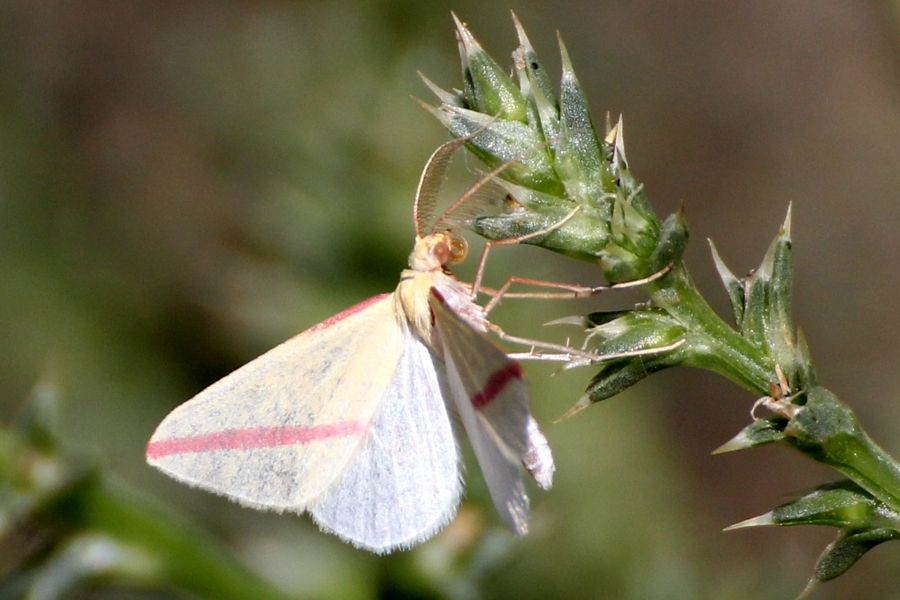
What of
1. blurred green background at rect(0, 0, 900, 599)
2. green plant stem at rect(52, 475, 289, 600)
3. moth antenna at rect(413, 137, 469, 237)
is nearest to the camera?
moth antenna at rect(413, 137, 469, 237)

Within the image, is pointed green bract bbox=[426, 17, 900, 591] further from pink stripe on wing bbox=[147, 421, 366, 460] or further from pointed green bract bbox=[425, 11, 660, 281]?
pink stripe on wing bbox=[147, 421, 366, 460]

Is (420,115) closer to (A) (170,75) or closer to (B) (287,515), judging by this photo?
(B) (287,515)

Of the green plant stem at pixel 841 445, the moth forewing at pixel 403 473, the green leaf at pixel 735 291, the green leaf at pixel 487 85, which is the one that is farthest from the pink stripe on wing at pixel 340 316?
the green plant stem at pixel 841 445

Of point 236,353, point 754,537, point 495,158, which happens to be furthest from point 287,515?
point 754,537

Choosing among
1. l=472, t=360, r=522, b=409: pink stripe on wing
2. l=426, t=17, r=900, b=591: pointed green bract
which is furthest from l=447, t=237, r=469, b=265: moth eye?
l=472, t=360, r=522, b=409: pink stripe on wing

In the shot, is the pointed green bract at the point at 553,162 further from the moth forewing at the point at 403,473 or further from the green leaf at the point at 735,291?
the moth forewing at the point at 403,473
